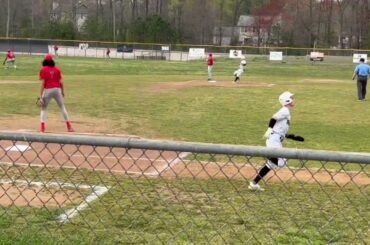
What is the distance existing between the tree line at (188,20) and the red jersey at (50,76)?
7633 cm

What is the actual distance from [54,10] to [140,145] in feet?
404

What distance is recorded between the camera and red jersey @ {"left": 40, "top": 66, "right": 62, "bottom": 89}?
13773 mm

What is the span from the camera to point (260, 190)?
27.9 ft

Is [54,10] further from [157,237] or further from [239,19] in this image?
[157,237]

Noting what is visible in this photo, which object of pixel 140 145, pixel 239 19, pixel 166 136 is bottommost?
pixel 166 136

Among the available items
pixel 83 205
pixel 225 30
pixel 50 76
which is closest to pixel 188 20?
pixel 225 30

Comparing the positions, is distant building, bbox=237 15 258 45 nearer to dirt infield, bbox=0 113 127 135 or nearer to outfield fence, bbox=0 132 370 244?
dirt infield, bbox=0 113 127 135

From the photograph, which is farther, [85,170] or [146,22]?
[146,22]

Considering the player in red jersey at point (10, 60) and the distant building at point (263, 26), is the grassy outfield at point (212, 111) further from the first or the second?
the distant building at point (263, 26)

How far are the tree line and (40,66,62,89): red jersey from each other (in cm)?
7633

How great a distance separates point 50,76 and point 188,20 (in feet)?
337

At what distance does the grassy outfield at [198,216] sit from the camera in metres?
6.09

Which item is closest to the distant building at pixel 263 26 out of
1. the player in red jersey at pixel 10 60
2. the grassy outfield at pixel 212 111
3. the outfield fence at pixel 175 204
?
the player in red jersey at pixel 10 60

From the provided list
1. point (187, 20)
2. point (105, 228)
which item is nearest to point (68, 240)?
point (105, 228)
